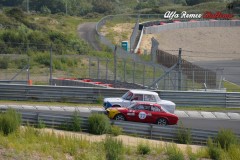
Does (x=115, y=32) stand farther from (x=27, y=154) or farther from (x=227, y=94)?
(x=27, y=154)

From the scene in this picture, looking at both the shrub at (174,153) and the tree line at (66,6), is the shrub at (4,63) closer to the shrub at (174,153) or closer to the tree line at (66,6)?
the shrub at (174,153)

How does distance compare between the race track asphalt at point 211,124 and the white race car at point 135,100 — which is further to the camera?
the white race car at point 135,100

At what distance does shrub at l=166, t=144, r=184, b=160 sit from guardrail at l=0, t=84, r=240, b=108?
39.3 ft

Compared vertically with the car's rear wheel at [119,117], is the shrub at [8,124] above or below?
above

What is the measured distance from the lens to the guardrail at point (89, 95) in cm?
3173

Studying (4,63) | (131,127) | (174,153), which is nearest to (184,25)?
(4,63)

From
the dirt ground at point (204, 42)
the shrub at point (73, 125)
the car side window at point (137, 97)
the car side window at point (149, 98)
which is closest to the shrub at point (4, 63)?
the car side window at point (137, 97)

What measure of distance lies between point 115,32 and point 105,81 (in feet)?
144

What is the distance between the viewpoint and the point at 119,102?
27.4 meters

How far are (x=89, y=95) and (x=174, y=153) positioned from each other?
13.5m

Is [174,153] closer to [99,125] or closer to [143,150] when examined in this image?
[143,150]

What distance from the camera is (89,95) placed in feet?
105

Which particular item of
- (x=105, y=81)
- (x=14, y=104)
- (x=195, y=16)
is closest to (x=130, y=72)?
(x=105, y=81)

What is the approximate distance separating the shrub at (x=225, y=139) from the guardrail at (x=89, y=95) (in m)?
10.1
